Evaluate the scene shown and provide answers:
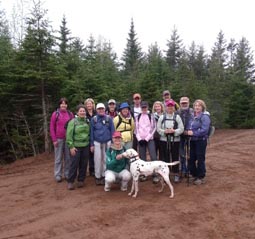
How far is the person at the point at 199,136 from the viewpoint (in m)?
7.58

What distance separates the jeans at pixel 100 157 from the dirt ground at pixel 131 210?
0.41 metres

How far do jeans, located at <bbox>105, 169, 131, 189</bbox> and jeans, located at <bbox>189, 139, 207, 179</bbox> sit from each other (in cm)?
163

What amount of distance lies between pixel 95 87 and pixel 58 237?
11877 mm

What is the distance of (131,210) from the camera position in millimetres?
6367

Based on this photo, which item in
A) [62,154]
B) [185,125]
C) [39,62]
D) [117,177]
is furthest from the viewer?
[39,62]

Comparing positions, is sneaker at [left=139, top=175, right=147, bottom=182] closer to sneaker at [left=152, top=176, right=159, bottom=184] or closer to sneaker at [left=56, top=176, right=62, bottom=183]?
sneaker at [left=152, top=176, right=159, bottom=184]

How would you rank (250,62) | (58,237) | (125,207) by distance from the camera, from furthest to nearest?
(250,62) < (125,207) < (58,237)

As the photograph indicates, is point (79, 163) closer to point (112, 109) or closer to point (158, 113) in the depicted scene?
point (112, 109)

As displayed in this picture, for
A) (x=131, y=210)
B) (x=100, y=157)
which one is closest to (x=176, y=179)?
(x=100, y=157)

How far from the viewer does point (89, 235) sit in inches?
210

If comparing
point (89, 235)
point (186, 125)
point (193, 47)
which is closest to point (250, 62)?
point (193, 47)

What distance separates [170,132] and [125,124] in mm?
1053

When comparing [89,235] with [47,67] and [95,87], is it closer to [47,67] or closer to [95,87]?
[47,67]

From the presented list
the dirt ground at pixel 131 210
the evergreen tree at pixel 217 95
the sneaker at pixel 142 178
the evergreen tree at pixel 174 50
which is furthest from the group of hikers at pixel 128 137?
the evergreen tree at pixel 174 50
